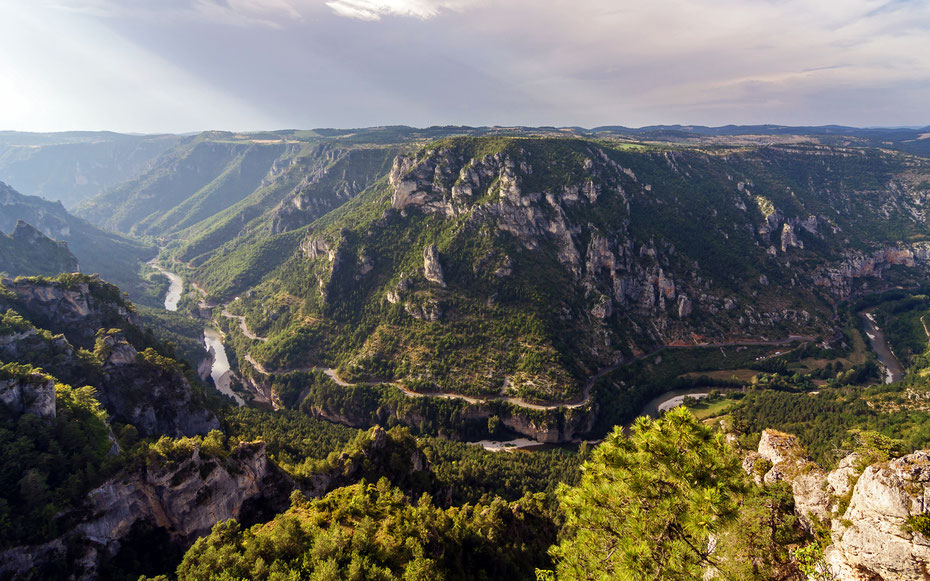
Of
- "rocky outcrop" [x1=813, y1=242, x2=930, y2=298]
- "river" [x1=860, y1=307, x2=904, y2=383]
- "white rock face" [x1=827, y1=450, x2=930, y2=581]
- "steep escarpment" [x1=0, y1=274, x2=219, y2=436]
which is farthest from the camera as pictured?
"rocky outcrop" [x1=813, y1=242, x2=930, y2=298]

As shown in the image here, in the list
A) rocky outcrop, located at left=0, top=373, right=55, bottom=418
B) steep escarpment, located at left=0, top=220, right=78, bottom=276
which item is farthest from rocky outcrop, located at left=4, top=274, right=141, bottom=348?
steep escarpment, located at left=0, top=220, right=78, bottom=276

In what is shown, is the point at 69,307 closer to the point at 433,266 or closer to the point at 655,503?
the point at 433,266

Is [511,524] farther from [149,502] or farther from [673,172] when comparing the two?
[673,172]

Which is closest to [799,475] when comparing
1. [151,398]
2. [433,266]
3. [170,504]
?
[170,504]

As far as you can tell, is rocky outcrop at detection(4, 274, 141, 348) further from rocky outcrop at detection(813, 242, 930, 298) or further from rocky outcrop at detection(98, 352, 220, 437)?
rocky outcrop at detection(813, 242, 930, 298)

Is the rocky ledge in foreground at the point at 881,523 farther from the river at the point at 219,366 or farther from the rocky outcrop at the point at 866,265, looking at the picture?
the rocky outcrop at the point at 866,265

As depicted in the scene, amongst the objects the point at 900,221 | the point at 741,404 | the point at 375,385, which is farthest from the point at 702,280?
the point at 900,221

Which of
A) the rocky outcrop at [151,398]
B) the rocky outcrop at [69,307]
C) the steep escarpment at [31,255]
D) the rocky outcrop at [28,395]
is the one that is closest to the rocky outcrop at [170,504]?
the rocky outcrop at [28,395]
